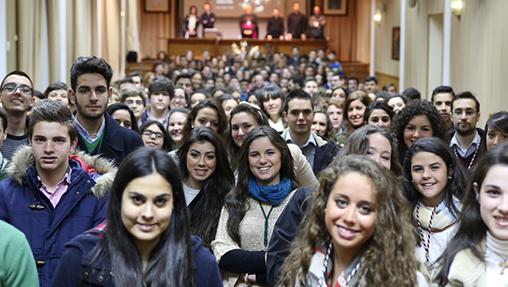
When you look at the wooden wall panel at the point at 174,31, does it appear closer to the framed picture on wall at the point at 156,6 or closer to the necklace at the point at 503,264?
the framed picture on wall at the point at 156,6

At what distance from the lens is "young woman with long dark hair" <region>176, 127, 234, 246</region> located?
5312mm

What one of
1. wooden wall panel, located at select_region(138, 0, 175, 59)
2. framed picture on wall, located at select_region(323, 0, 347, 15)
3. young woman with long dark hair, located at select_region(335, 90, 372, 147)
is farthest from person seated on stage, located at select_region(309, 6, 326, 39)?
young woman with long dark hair, located at select_region(335, 90, 372, 147)

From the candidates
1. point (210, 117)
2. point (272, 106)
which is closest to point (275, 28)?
point (272, 106)

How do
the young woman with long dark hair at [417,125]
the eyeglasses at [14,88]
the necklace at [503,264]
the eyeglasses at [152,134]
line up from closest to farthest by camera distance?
the necklace at [503,264] < the eyeglasses at [14,88] < the young woman with long dark hair at [417,125] < the eyeglasses at [152,134]

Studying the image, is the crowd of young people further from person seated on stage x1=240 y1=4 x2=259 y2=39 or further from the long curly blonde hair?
person seated on stage x1=240 y1=4 x2=259 y2=39

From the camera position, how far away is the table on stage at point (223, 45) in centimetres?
3046

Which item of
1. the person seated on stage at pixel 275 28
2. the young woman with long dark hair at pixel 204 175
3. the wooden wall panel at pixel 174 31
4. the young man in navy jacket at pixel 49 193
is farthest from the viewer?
the person seated on stage at pixel 275 28

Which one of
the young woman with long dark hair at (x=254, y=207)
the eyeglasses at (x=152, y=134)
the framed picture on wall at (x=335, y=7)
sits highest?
the framed picture on wall at (x=335, y=7)

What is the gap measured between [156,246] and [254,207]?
1854mm

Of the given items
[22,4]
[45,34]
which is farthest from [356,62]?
[22,4]

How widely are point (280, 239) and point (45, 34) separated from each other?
445 inches

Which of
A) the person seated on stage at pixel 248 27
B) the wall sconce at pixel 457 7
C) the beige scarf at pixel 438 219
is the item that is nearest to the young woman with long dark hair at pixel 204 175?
the beige scarf at pixel 438 219

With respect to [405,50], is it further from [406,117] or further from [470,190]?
[470,190]

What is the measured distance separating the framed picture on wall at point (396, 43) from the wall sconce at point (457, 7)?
23.5 ft
